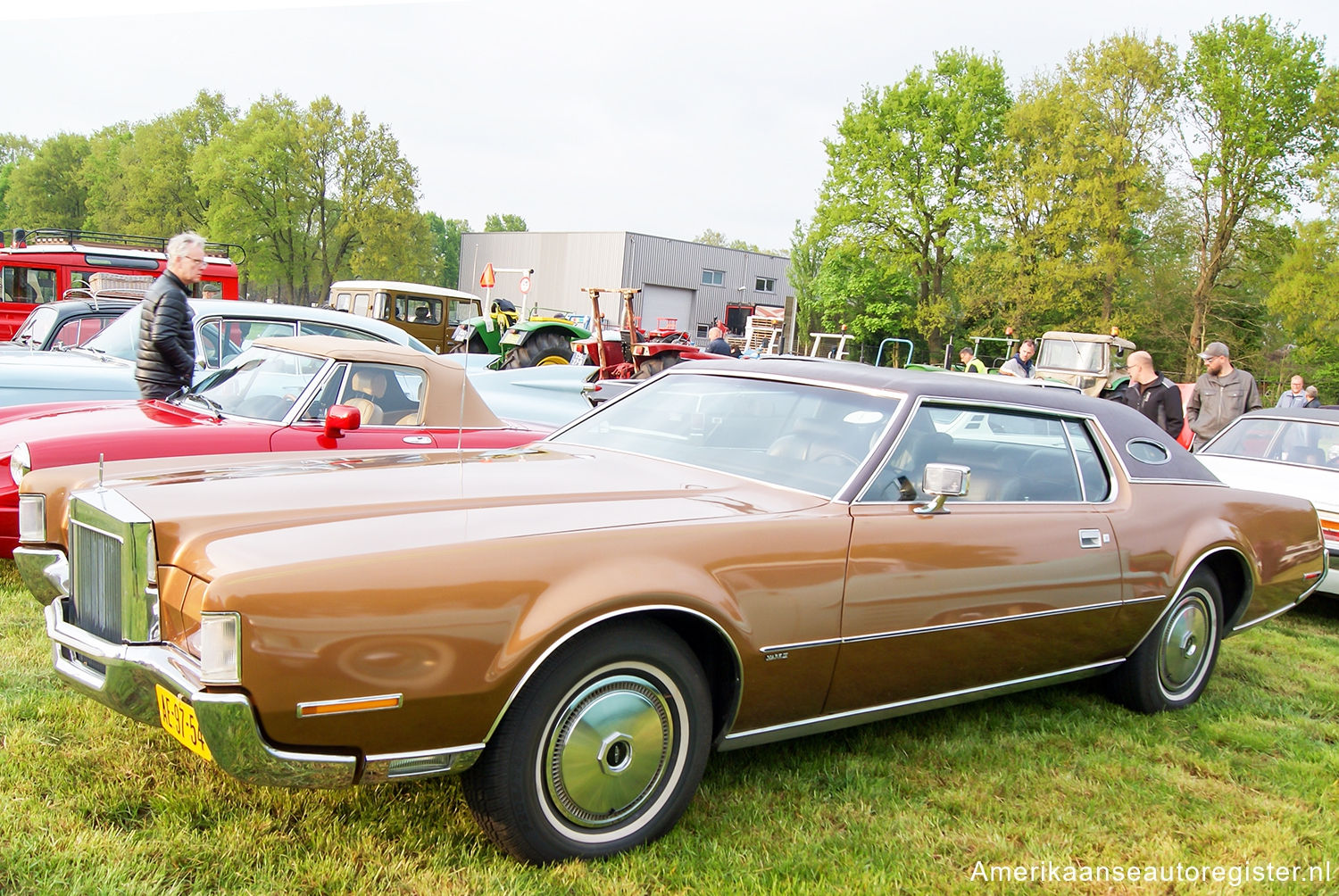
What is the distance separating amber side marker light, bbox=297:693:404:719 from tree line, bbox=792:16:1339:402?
31100 millimetres

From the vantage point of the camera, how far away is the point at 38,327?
9.48 m

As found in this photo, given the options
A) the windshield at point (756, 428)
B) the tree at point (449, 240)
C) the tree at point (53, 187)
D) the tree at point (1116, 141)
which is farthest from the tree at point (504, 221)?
the windshield at point (756, 428)

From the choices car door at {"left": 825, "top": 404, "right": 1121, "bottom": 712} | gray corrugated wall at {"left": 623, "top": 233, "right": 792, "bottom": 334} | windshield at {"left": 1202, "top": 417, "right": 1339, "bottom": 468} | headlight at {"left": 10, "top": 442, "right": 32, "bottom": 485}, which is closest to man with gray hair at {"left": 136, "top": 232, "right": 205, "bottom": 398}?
headlight at {"left": 10, "top": 442, "right": 32, "bottom": 485}

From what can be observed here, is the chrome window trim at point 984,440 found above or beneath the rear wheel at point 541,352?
above

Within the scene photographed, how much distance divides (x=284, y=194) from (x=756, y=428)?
140ft

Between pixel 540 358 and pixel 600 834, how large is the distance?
13891 mm

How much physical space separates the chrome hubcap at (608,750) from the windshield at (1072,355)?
18587 mm

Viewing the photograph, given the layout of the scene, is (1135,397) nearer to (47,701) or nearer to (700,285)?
(47,701)

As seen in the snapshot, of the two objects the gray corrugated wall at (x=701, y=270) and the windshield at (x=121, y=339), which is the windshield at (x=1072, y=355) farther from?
the gray corrugated wall at (x=701, y=270)

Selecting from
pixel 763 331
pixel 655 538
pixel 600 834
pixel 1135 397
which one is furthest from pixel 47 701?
pixel 763 331

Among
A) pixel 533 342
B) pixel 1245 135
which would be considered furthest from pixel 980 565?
pixel 1245 135

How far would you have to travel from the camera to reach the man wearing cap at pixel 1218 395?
8008 millimetres

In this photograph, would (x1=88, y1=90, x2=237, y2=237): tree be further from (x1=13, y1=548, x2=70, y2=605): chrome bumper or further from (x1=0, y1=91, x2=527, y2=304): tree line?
(x1=13, y1=548, x2=70, y2=605): chrome bumper

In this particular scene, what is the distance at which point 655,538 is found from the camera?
8.28ft
